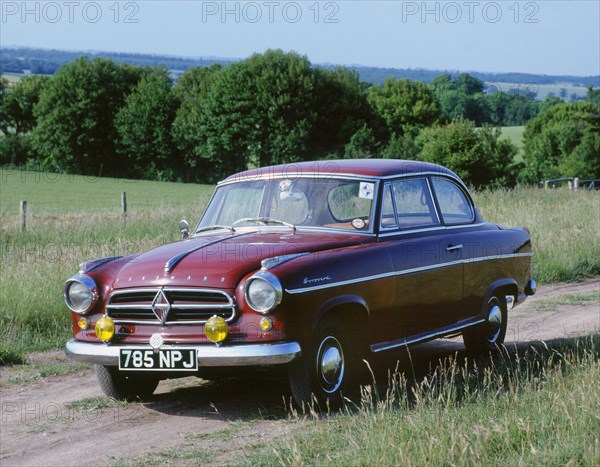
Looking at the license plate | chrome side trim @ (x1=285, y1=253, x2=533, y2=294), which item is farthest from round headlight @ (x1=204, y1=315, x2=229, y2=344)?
chrome side trim @ (x1=285, y1=253, x2=533, y2=294)

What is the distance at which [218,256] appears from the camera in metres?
6.96

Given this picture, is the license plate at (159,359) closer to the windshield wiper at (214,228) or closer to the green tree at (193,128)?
the windshield wiper at (214,228)

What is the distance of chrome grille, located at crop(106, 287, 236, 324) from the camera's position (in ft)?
21.6

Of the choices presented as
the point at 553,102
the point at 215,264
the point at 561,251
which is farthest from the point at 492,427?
the point at 553,102

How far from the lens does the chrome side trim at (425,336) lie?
746 centimetres

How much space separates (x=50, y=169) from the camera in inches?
3223

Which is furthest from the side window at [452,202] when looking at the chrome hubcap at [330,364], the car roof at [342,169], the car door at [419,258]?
the chrome hubcap at [330,364]

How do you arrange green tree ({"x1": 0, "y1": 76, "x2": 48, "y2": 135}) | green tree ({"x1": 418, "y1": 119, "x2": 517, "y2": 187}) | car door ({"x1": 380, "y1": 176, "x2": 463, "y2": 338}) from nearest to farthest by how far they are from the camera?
car door ({"x1": 380, "y1": 176, "x2": 463, "y2": 338})
green tree ({"x1": 418, "y1": 119, "x2": 517, "y2": 187})
green tree ({"x1": 0, "y1": 76, "x2": 48, "y2": 135})

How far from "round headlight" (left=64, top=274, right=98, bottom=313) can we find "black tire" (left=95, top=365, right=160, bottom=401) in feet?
1.77

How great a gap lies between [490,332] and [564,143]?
275 feet

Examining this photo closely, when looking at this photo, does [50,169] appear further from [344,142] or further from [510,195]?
[510,195]

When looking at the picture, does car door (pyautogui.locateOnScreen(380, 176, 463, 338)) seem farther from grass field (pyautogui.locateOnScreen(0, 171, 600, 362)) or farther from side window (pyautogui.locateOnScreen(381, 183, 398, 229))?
grass field (pyautogui.locateOnScreen(0, 171, 600, 362))

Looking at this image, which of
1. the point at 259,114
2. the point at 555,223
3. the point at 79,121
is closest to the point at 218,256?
the point at 555,223

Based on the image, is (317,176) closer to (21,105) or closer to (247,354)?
(247,354)
